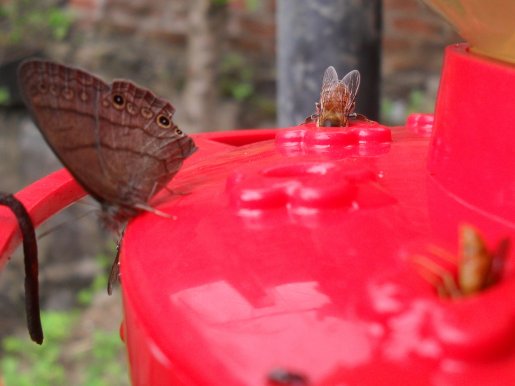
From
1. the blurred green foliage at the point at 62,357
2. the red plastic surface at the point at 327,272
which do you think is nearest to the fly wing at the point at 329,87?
the red plastic surface at the point at 327,272

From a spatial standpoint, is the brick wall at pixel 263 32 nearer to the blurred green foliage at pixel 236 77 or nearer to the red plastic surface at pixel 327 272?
the blurred green foliage at pixel 236 77

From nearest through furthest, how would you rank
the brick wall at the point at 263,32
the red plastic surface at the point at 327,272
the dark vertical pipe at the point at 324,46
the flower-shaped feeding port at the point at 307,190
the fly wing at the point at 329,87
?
the red plastic surface at the point at 327,272, the flower-shaped feeding port at the point at 307,190, the fly wing at the point at 329,87, the dark vertical pipe at the point at 324,46, the brick wall at the point at 263,32

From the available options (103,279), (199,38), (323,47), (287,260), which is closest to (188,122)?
(199,38)

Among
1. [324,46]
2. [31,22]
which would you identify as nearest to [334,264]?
[324,46]

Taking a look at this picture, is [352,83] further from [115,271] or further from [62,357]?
[62,357]

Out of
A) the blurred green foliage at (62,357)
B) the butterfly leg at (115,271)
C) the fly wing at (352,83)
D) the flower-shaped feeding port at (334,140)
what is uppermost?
the fly wing at (352,83)

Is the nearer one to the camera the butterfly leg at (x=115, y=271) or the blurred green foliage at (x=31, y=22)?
the butterfly leg at (x=115, y=271)

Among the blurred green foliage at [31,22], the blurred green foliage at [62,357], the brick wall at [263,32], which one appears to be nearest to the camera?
the blurred green foliage at [62,357]
